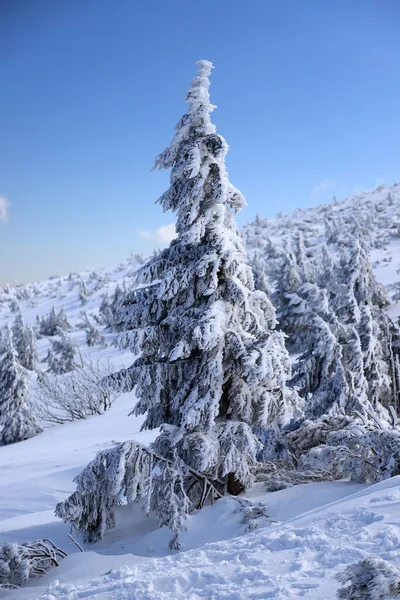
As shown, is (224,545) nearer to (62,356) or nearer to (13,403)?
(13,403)

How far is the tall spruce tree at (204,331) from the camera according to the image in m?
7.21

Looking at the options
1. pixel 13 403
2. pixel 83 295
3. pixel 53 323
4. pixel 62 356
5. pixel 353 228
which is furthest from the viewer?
pixel 83 295

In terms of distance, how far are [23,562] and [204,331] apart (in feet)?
14.8

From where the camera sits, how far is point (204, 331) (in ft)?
22.9

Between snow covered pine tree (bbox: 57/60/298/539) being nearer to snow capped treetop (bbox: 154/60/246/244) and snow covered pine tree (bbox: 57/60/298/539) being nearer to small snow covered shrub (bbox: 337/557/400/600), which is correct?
snow capped treetop (bbox: 154/60/246/244)

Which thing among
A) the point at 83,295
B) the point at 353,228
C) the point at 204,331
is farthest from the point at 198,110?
the point at 83,295

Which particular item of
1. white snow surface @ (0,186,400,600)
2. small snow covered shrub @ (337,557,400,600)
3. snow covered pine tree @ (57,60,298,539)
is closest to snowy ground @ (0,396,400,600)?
white snow surface @ (0,186,400,600)

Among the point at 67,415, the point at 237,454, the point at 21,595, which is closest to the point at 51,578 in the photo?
the point at 21,595

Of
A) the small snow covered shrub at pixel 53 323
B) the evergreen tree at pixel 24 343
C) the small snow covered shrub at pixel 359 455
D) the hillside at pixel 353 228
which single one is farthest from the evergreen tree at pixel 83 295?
the small snow covered shrub at pixel 359 455

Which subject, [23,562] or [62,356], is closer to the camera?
[23,562]

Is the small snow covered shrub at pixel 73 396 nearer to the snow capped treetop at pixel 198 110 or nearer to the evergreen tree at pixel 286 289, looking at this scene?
the evergreen tree at pixel 286 289

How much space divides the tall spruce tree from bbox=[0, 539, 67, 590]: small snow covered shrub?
2.49 meters

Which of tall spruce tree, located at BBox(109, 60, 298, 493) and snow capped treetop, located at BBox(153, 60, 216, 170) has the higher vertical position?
snow capped treetop, located at BBox(153, 60, 216, 170)

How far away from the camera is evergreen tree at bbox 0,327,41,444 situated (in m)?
26.1
